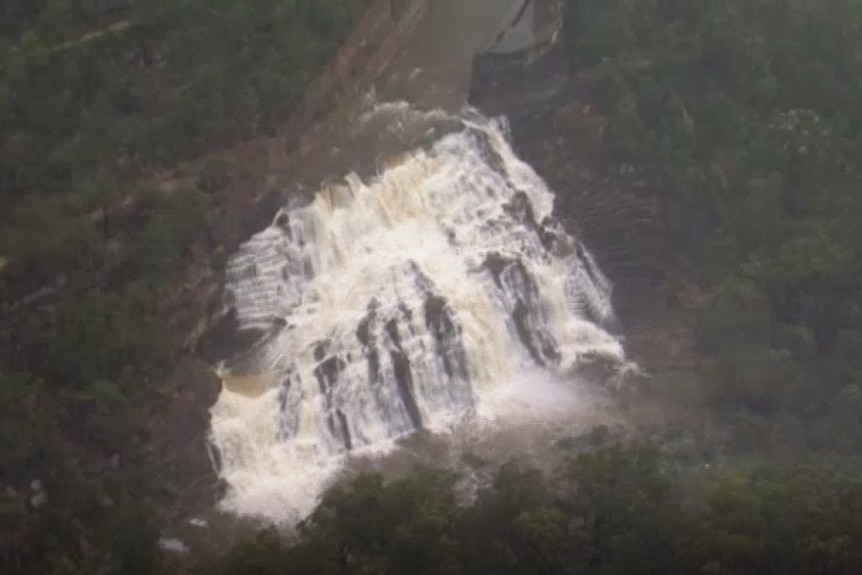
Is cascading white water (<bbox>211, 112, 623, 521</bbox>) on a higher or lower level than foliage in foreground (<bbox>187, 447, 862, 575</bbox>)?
higher

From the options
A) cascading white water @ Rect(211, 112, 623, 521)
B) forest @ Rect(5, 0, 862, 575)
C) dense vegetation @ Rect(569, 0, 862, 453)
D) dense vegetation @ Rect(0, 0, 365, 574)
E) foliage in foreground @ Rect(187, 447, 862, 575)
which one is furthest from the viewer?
dense vegetation @ Rect(569, 0, 862, 453)

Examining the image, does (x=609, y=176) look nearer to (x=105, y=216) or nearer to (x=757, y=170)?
(x=757, y=170)

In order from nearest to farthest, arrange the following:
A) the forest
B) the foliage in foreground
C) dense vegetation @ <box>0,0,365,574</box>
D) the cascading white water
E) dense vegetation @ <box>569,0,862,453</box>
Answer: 1. the foliage in foreground
2. the forest
3. dense vegetation @ <box>0,0,365,574</box>
4. the cascading white water
5. dense vegetation @ <box>569,0,862,453</box>

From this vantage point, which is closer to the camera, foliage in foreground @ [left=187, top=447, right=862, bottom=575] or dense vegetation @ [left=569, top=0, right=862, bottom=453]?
foliage in foreground @ [left=187, top=447, right=862, bottom=575]

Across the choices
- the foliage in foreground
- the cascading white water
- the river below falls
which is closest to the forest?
the foliage in foreground

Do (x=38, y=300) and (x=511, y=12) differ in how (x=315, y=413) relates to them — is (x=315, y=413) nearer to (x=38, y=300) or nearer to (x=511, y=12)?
(x=38, y=300)

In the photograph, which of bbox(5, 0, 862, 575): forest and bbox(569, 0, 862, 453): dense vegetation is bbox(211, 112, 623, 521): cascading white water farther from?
bbox(569, 0, 862, 453): dense vegetation

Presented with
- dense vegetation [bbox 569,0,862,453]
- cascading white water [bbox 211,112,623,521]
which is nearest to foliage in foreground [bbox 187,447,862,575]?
cascading white water [bbox 211,112,623,521]

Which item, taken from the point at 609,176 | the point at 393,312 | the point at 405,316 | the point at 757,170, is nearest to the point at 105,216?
the point at 393,312
